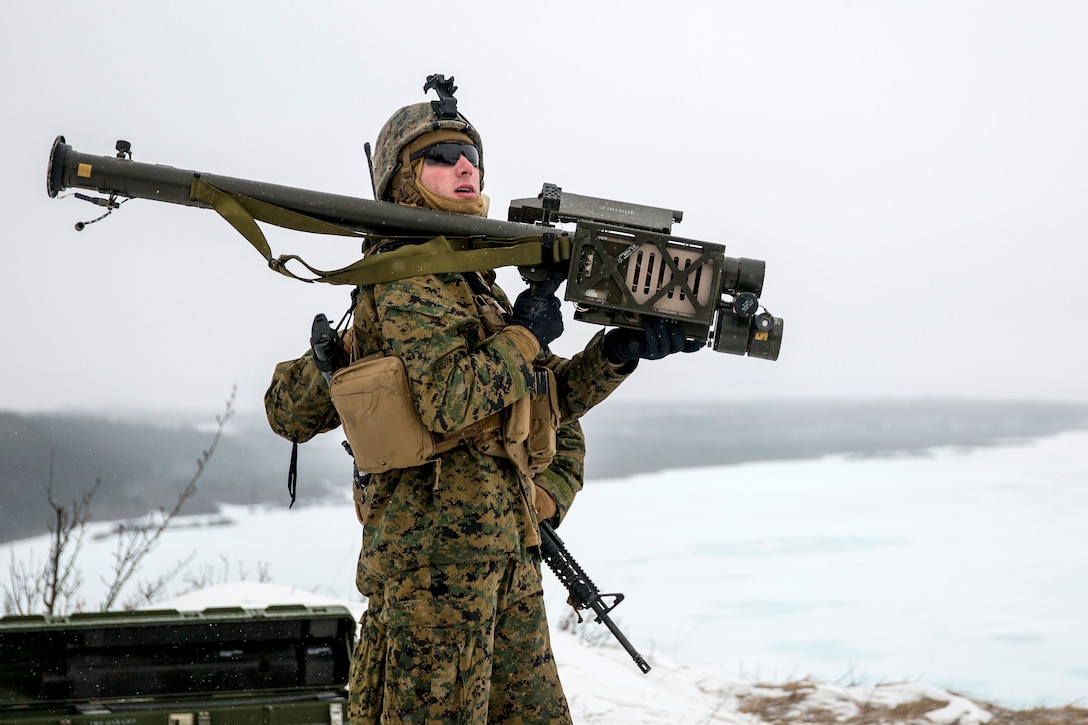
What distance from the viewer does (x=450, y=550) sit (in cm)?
256

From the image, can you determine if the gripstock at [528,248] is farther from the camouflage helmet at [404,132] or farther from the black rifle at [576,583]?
the black rifle at [576,583]

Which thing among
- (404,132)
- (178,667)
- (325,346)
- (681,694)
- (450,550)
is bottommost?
(681,694)

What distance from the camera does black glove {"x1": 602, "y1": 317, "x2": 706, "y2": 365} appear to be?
8.89ft

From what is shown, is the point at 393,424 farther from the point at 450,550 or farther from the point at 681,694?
the point at 681,694

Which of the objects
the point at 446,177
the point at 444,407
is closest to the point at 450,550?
the point at 444,407

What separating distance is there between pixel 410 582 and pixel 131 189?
1.23m

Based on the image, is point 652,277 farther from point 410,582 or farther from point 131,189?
point 131,189

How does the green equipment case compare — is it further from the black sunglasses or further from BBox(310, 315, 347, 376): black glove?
the black sunglasses

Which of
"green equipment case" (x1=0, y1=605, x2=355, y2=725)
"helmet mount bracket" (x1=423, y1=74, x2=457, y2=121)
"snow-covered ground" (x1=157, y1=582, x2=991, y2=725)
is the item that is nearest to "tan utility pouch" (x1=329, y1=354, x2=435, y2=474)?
"helmet mount bracket" (x1=423, y1=74, x2=457, y2=121)

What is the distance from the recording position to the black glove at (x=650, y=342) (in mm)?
2709

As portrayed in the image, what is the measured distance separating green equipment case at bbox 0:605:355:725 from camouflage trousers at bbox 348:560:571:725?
1.13 metres

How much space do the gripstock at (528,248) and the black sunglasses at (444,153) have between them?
0.15m

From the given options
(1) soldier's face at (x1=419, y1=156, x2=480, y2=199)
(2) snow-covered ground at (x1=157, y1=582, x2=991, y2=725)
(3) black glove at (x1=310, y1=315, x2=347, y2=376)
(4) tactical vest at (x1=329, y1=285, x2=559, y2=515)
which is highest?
(1) soldier's face at (x1=419, y1=156, x2=480, y2=199)

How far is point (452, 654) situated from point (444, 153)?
4.18ft
